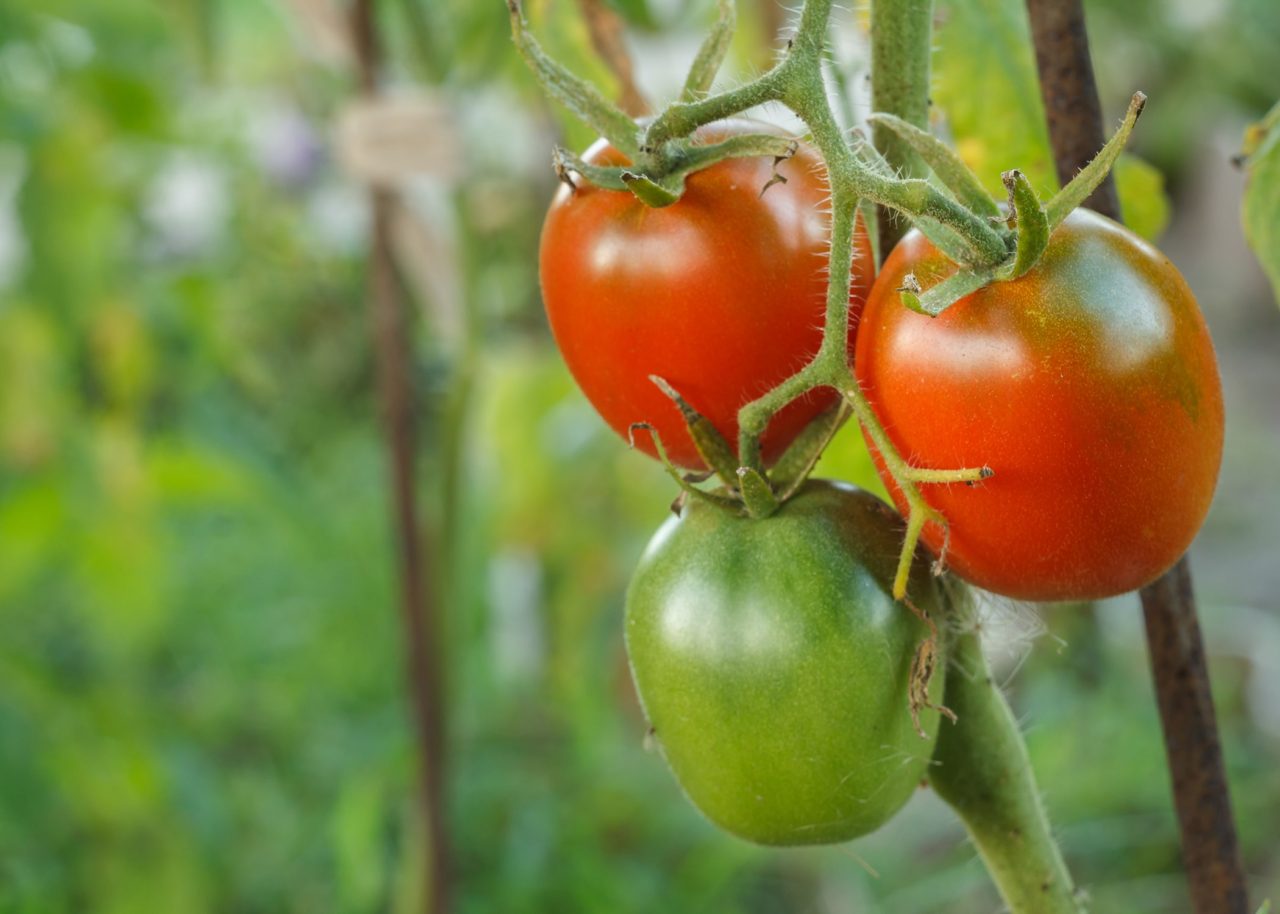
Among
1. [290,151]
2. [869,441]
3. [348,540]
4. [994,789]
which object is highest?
[869,441]

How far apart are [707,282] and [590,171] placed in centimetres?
5

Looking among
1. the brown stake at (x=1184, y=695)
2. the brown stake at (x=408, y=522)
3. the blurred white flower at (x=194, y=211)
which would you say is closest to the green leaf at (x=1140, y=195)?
the brown stake at (x=1184, y=695)

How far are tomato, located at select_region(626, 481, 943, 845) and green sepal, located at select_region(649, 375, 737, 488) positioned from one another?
1 cm

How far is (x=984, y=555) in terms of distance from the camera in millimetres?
359

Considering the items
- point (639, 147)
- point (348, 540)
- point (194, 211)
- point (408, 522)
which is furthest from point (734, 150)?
point (194, 211)

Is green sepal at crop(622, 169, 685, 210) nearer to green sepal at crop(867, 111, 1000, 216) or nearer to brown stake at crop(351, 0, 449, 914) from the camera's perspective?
green sepal at crop(867, 111, 1000, 216)

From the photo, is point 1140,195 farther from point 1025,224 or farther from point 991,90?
point 1025,224

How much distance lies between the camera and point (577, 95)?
0.38 m

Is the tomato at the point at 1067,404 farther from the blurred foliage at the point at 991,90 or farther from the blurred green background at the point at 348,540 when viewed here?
the blurred foliage at the point at 991,90

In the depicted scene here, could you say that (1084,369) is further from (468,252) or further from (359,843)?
(359,843)

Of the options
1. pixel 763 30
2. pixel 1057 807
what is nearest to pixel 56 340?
pixel 763 30

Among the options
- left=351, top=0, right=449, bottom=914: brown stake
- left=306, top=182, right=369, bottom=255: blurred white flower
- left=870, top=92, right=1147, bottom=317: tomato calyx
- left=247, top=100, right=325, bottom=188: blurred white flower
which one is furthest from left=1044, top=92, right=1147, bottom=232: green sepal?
left=306, top=182, right=369, bottom=255: blurred white flower

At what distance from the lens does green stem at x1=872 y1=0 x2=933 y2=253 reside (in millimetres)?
372

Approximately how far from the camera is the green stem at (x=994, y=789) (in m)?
0.39
